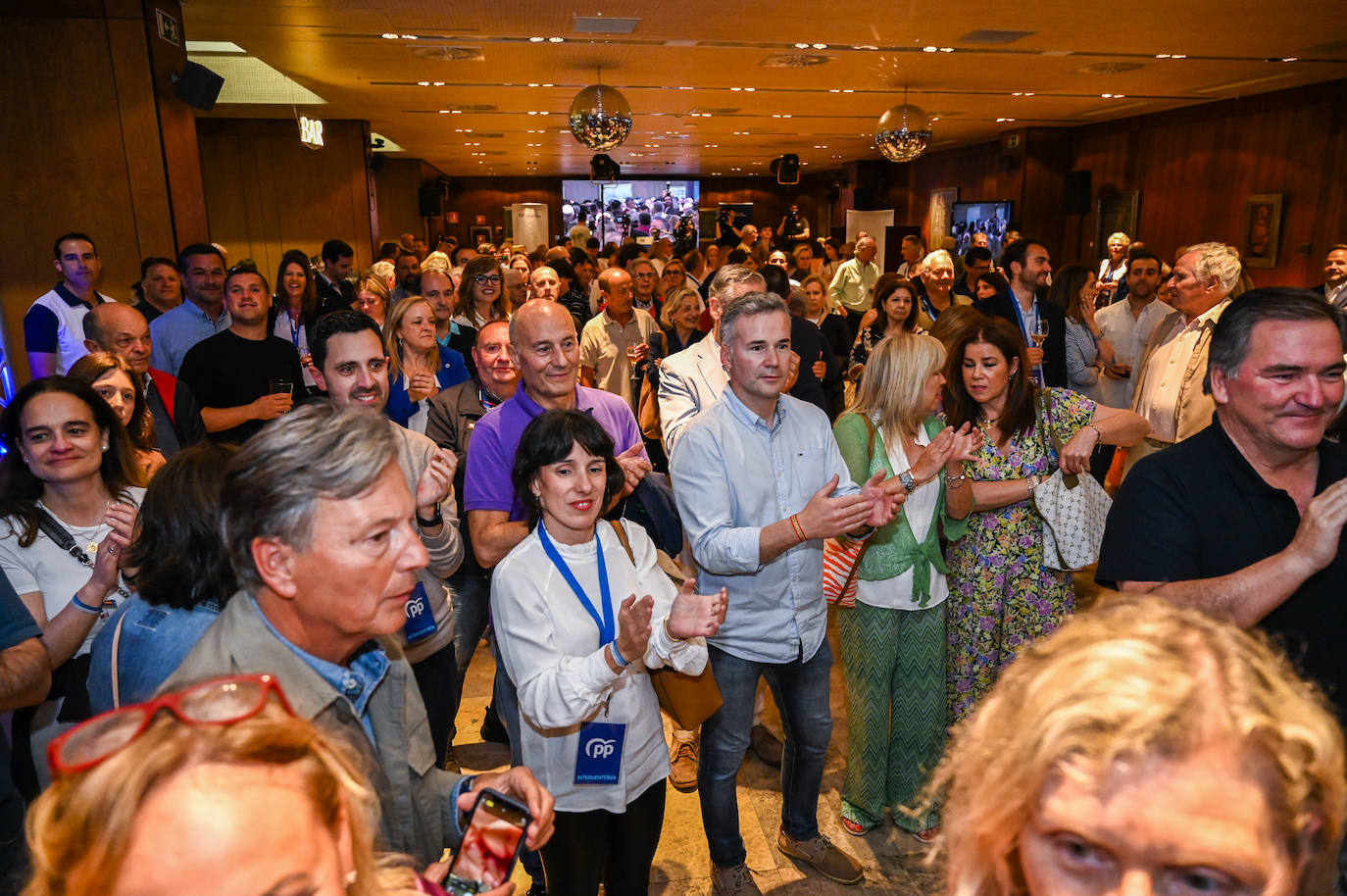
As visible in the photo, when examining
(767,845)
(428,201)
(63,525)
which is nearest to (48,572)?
(63,525)

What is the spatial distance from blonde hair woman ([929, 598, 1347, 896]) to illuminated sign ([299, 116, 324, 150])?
33.6 feet

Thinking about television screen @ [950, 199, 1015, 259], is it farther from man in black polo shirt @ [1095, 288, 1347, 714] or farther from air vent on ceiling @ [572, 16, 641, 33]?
man in black polo shirt @ [1095, 288, 1347, 714]

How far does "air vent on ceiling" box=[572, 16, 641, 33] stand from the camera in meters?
5.78

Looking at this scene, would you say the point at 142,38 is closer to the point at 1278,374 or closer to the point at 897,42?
the point at 897,42

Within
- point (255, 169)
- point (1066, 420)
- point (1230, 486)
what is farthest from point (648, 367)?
point (255, 169)

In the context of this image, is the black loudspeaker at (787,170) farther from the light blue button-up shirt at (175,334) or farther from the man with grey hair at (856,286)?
the light blue button-up shirt at (175,334)

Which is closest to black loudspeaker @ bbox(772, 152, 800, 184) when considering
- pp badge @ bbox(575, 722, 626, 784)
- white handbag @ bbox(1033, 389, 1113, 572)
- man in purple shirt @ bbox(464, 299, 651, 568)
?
man in purple shirt @ bbox(464, 299, 651, 568)

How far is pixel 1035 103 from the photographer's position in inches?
400

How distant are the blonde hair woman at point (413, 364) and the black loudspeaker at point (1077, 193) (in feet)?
37.5

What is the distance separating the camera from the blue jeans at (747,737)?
245cm

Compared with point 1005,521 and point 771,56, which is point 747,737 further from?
point 771,56

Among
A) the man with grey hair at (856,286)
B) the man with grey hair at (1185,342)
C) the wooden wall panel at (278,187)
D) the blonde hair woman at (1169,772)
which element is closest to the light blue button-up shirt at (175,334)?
the blonde hair woman at (1169,772)

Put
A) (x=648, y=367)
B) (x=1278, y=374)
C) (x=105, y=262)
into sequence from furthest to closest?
(x=105, y=262), (x=648, y=367), (x=1278, y=374)

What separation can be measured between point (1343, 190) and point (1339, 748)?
10.7 m
